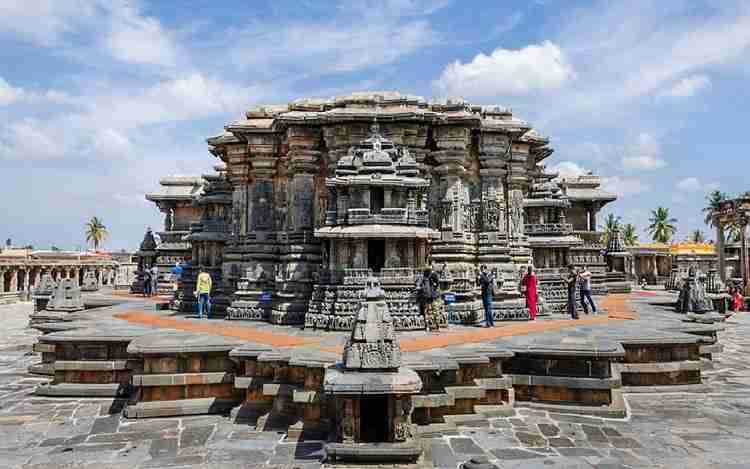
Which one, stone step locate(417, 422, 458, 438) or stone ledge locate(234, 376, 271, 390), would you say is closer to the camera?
stone step locate(417, 422, 458, 438)

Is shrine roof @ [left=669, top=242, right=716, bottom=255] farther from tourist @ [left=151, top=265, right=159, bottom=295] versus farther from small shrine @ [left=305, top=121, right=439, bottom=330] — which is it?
small shrine @ [left=305, top=121, right=439, bottom=330]

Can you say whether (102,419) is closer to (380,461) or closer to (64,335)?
(64,335)

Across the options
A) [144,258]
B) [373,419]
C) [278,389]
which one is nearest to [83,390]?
[278,389]

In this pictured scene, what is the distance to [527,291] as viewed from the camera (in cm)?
1670

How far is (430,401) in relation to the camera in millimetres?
8781

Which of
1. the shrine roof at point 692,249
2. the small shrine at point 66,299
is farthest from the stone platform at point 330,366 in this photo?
the shrine roof at point 692,249

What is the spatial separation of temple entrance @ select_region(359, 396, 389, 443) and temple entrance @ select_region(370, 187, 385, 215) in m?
7.03

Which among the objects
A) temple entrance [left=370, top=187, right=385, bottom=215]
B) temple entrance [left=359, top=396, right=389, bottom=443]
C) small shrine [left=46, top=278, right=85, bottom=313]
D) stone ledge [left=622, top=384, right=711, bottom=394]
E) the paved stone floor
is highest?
temple entrance [left=370, top=187, right=385, bottom=215]

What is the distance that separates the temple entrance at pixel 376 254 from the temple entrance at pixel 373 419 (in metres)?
6.30

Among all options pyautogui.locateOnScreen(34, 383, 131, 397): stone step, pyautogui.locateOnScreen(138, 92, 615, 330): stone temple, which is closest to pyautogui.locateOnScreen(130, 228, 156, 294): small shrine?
pyautogui.locateOnScreen(138, 92, 615, 330): stone temple

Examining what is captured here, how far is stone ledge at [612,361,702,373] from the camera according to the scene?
11.3m

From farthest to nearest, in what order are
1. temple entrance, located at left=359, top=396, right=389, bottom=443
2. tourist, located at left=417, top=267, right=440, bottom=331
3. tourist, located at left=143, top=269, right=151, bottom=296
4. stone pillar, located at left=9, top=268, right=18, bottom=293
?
stone pillar, located at left=9, top=268, right=18, bottom=293, tourist, located at left=143, top=269, right=151, bottom=296, tourist, located at left=417, top=267, right=440, bottom=331, temple entrance, located at left=359, top=396, right=389, bottom=443

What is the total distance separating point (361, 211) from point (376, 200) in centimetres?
62

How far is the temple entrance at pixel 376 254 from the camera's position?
14148 mm
